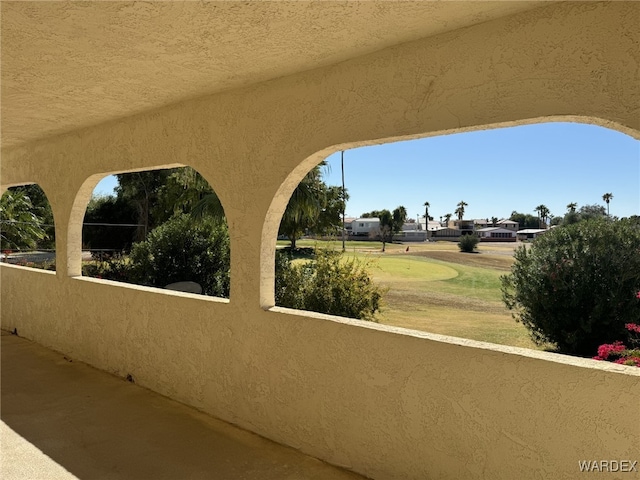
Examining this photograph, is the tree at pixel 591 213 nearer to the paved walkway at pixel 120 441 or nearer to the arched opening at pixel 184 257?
the paved walkway at pixel 120 441

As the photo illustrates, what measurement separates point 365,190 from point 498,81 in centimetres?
3267

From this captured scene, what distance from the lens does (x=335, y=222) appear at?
16844 mm

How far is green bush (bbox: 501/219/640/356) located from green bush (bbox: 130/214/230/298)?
20.7 ft

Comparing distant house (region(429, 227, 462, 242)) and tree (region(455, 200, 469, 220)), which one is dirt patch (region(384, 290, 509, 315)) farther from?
tree (region(455, 200, 469, 220))

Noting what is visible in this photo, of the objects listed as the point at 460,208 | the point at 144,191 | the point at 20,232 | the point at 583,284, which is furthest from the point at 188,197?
the point at 460,208

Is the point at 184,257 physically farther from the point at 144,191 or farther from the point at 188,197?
the point at 144,191

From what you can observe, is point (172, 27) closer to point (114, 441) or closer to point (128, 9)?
point (128, 9)

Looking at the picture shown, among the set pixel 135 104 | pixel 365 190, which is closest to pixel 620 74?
pixel 135 104

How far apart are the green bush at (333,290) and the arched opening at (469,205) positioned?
14.9 inches

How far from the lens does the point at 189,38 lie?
261 cm

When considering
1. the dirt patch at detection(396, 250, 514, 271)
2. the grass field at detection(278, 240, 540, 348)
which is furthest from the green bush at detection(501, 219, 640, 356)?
the dirt patch at detection(396, 250, 514, 271)

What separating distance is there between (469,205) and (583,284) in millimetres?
38710

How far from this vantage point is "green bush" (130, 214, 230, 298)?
10078 mm

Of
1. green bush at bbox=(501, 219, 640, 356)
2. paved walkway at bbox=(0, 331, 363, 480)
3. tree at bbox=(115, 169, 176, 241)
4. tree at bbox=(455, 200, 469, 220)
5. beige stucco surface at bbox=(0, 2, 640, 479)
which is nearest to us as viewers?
beige stucco surface at bbox=(0, 2, 640, 479)
